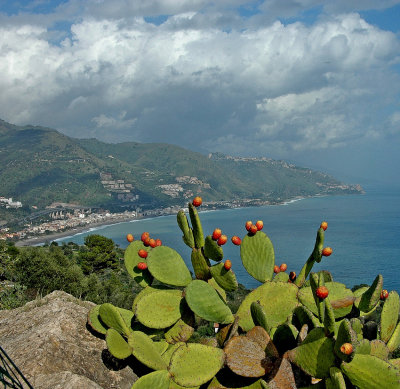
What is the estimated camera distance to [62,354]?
259cm

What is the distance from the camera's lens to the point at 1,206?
100875 millimetres

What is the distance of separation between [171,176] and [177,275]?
164 m

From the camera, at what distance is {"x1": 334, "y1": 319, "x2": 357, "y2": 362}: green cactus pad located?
62.4 inches

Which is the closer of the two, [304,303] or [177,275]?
[304,303]

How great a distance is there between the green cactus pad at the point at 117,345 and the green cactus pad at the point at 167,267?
0.47 m

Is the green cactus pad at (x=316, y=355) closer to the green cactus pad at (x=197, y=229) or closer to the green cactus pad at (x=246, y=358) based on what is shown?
the green cactus pad at (x=246, y=358)

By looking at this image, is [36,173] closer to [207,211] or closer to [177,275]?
[207,211]

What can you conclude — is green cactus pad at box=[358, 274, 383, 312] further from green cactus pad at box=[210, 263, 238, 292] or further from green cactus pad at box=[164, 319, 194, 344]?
green cactus pad at box=[164, 319, 194, 344]

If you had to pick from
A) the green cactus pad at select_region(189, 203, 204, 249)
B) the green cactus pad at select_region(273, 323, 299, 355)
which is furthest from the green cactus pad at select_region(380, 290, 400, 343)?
the green cactus pad at select_region(189, 203, 204, 249)

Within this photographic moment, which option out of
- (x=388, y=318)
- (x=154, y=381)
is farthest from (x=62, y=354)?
(x=388, y=318)

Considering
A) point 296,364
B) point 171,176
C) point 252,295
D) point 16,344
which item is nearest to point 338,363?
point 296,364

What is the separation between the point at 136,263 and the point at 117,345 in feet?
2.40

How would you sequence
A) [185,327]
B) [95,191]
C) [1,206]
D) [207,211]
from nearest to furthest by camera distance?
[185,327]
[1,206]
[207,211]
[95,191]

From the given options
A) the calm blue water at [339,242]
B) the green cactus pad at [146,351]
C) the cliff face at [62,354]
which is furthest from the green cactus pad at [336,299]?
the calm blue water at [339,242]
